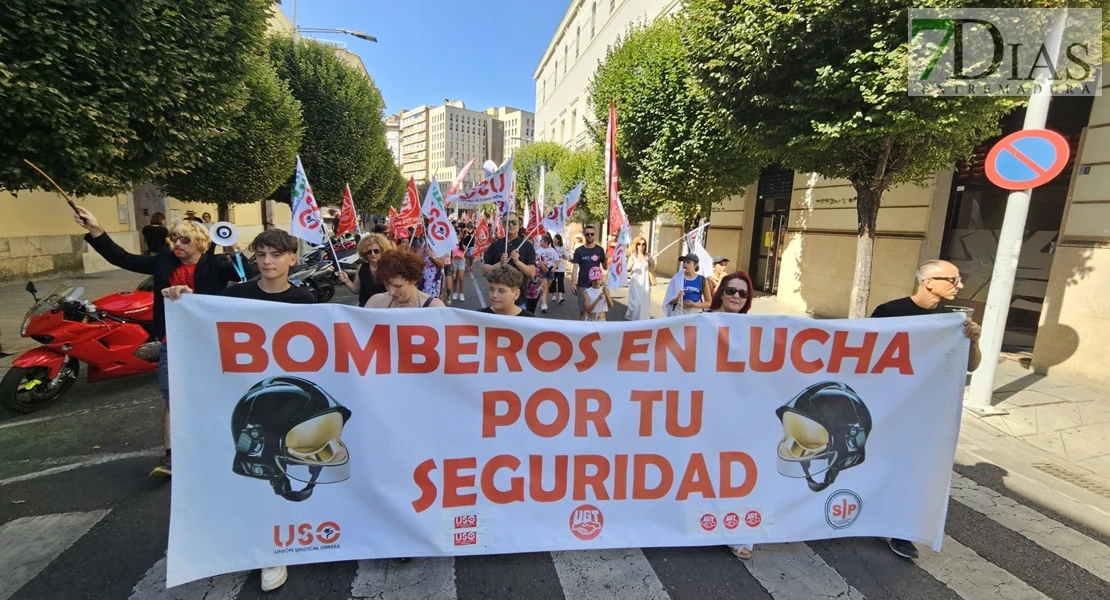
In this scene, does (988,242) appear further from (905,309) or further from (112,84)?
(112,84)

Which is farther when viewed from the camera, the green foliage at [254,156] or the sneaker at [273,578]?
the green foliage at [254,156]

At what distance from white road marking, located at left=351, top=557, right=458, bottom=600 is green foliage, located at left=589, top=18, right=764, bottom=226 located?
9.51 meters

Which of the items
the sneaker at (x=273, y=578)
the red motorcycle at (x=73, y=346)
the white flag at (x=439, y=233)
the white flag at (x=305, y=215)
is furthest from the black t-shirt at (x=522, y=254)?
the sneaker at (x=273, y=578)

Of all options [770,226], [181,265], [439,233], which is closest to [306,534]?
[181,265]

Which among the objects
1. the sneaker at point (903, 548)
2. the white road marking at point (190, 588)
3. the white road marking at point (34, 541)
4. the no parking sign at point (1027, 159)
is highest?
the no parking sign at point (1027, 159)

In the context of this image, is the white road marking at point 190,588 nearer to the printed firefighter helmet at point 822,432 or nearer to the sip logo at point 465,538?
the sip logo at point 465,538

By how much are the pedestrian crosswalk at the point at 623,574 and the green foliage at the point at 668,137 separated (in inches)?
335

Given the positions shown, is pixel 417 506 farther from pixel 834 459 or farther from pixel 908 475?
pixel 908 475

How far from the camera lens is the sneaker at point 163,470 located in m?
3.26

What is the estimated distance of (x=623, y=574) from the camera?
8.38 ft

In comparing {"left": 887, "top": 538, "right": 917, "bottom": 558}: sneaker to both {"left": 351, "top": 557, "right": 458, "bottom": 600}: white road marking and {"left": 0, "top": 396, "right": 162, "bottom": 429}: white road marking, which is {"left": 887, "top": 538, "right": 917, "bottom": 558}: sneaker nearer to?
{"left": 351, "top": 557, "right": 458, "bottom": 600}: white road marking

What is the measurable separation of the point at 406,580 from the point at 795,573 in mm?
2006

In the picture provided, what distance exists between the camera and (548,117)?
4841 cm

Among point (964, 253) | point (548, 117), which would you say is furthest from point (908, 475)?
point (548, 117)
